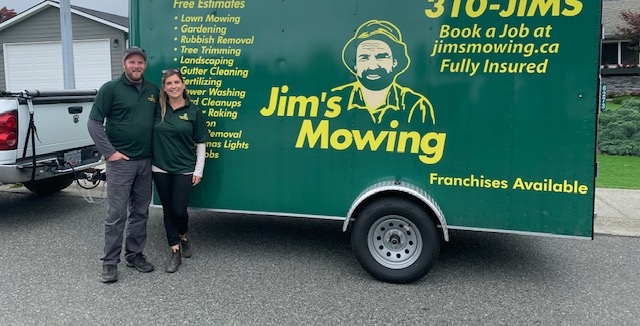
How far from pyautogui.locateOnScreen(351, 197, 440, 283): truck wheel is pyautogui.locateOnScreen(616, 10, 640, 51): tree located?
1028 inches

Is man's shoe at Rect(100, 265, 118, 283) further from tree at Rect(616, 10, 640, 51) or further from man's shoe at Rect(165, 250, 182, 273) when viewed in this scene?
tree at Rect(616, 10, 640, 51)

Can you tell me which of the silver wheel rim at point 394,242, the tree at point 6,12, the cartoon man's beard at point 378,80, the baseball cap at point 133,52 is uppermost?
the tree at point 6,12

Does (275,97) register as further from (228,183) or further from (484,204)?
(484,204)

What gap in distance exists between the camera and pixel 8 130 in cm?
546

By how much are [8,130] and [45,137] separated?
48 centimetres

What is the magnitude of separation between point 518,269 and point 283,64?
9.62 feet

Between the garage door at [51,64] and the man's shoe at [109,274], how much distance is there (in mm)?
13813

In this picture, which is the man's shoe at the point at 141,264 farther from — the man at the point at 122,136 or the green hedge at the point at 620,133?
the green hedge at the point at 620,133

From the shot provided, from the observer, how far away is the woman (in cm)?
446

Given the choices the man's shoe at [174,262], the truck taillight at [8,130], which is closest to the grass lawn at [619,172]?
the man's shoe at [174,262]

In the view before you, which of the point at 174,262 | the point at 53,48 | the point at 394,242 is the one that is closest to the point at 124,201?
the point at 174,262

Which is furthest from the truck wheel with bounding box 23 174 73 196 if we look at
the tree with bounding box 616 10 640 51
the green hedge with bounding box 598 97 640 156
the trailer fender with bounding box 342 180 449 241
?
the tree with bounding box 616 10 640 51

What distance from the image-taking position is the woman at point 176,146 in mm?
4457

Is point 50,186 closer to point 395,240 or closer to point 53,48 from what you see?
point 395,240
